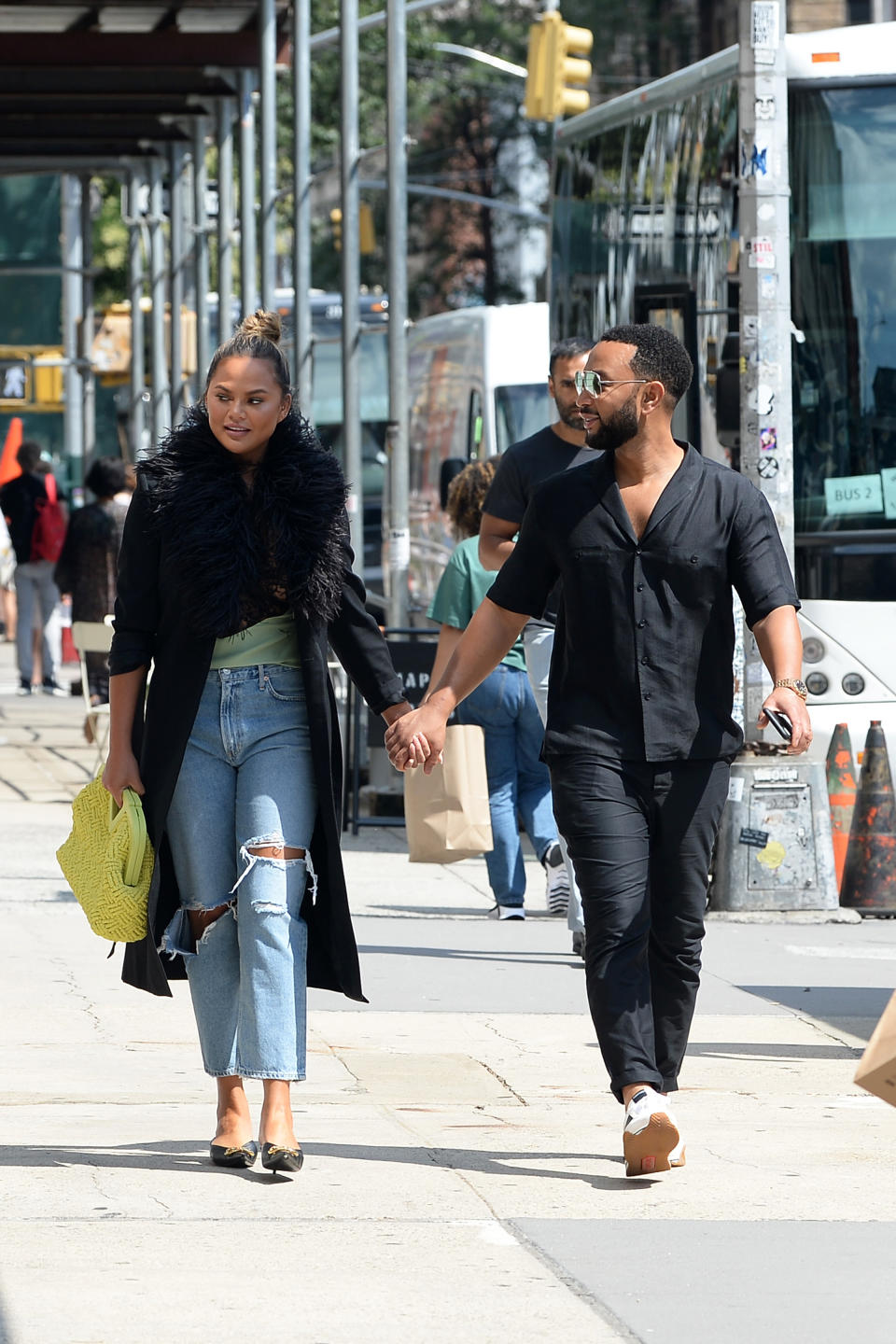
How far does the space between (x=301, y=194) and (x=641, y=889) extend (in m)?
13.5

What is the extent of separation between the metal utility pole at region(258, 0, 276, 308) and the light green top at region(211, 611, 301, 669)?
43.0 feet

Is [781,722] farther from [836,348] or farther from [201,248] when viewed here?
[201,248]

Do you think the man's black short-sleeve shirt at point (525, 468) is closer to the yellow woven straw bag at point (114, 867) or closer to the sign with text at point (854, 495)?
the yellow woven straw bag at point (114, 867)

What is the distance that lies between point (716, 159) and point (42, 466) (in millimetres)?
11048

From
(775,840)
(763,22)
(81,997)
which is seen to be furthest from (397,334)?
(81,997)

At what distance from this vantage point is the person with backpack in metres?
21.0

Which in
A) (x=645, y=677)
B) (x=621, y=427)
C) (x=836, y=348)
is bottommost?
(x=645, y=677)

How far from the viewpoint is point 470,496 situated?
9.52 m

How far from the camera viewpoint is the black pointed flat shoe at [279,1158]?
5.31 m

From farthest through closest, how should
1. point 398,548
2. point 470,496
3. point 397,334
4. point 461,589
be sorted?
point 397,334
point 398,548
point 470,496
point 461,589

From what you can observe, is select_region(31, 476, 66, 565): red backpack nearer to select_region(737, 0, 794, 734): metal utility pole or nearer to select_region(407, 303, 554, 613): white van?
select_region(407, 303, 554, 613): white van

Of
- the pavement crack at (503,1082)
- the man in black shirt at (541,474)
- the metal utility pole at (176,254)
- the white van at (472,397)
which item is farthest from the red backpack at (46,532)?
the pavement crack at (503,1082)

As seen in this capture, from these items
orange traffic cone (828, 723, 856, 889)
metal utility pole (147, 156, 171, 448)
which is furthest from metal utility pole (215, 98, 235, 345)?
orange traffic cone (828, 723, 856, 889)

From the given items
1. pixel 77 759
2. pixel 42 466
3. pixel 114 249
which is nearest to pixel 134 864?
pixel 77 759
